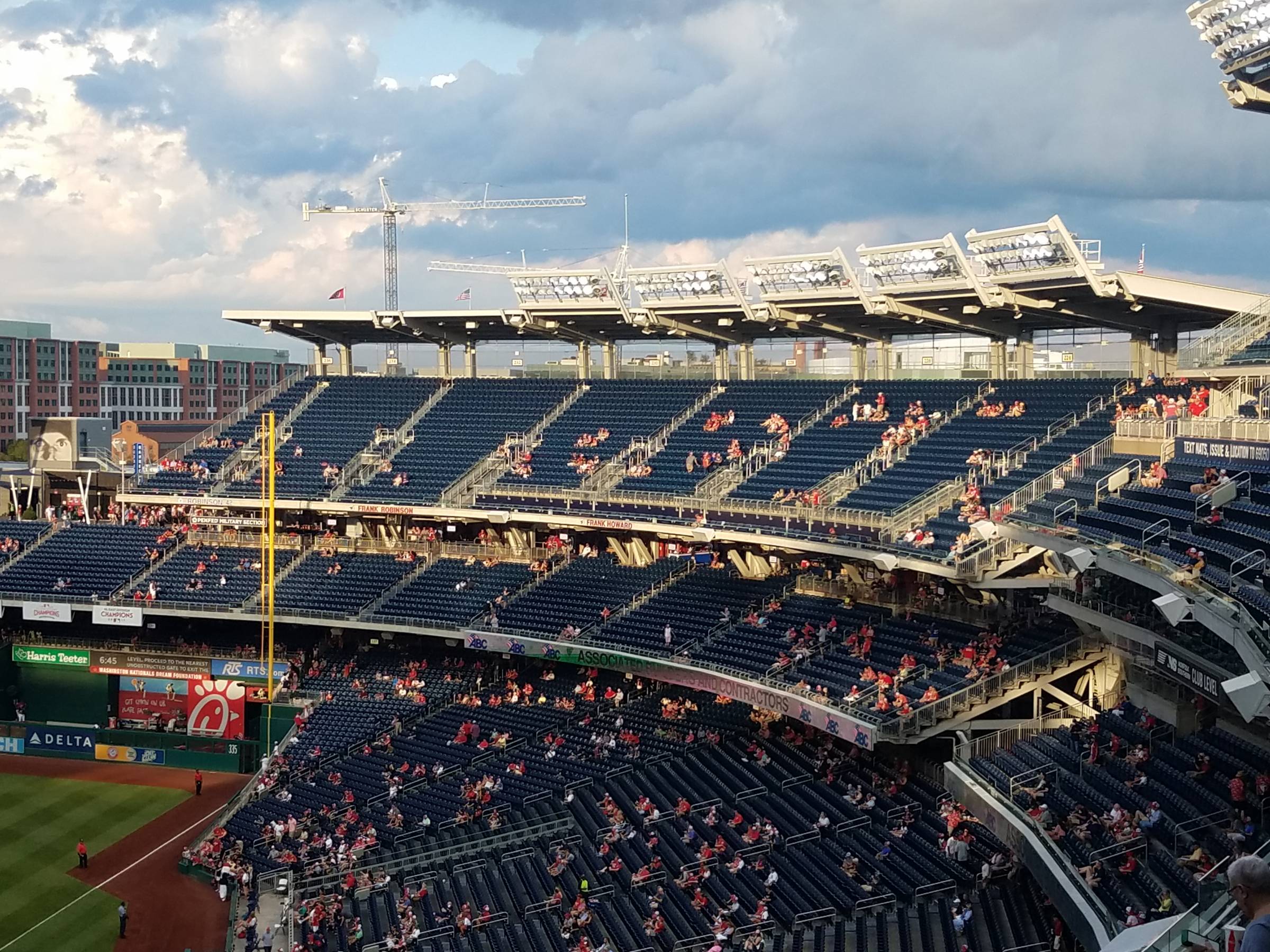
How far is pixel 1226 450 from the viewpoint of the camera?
881 inches

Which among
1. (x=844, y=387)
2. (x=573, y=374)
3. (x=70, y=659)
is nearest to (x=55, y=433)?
(x=70, y=659)

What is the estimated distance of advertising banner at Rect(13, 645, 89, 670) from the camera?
4422 centimetres

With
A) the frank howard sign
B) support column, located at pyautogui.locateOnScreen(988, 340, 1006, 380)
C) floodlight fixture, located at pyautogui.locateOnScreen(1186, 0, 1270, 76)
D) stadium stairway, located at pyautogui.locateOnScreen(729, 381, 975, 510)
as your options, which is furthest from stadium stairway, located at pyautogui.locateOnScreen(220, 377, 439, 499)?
floodlight fixture, located at pyautogui.locateOnScreen(1186, 0, 1270, 76)

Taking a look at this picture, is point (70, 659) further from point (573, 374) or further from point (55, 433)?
point (573, 374)

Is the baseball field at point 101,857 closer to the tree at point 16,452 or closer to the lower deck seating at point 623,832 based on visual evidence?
the lower deck seating at point 623,832

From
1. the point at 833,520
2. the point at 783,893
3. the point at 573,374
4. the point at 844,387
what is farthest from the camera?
the point at 573,374

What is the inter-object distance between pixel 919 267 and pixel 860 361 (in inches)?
284

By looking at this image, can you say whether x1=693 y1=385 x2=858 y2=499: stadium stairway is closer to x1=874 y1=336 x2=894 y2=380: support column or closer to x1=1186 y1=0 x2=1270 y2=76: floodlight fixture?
x1=874 y1=336 x2=894 y2=380: support column

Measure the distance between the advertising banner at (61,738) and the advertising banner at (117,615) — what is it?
339cm

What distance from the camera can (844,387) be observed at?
1594 inches

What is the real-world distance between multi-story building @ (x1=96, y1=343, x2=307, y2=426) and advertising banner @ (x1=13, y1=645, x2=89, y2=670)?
8843cm

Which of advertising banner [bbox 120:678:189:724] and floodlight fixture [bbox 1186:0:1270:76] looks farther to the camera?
advertising banner [bbox 120:678:189:724]

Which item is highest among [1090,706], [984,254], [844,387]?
[984,254]

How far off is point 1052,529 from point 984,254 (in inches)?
435
